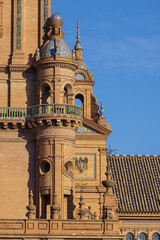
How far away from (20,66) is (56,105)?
13.4 feet

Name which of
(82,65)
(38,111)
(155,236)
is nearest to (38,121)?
(38,111)

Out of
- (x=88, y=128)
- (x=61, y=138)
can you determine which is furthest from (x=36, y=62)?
(x=88, y=128)

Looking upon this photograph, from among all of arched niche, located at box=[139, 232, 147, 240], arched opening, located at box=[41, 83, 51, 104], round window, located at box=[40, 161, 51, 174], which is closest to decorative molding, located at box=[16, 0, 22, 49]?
arched opening, located at box=[41, 83, 51, 104]

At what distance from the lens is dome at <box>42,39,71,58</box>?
64.0 m

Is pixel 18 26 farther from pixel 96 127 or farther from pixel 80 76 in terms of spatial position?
pixel 80 76

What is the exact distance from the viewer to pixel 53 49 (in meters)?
64.0

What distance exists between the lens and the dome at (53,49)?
64.0 m

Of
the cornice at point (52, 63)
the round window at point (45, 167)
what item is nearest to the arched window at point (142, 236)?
the round window at point (45, 167)

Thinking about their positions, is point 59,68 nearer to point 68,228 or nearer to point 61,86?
point 61,86

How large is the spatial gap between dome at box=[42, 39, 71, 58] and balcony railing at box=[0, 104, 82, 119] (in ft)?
11.8

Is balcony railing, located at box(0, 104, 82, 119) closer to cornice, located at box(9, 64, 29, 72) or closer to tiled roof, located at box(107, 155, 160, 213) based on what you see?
cornice, located at box(9, 64, 29, 72)

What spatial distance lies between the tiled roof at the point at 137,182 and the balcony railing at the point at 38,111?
1560 centimetres

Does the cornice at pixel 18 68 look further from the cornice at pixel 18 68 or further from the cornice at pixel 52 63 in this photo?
the cornice at pixel 52 63

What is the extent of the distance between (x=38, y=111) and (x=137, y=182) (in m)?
18.6
